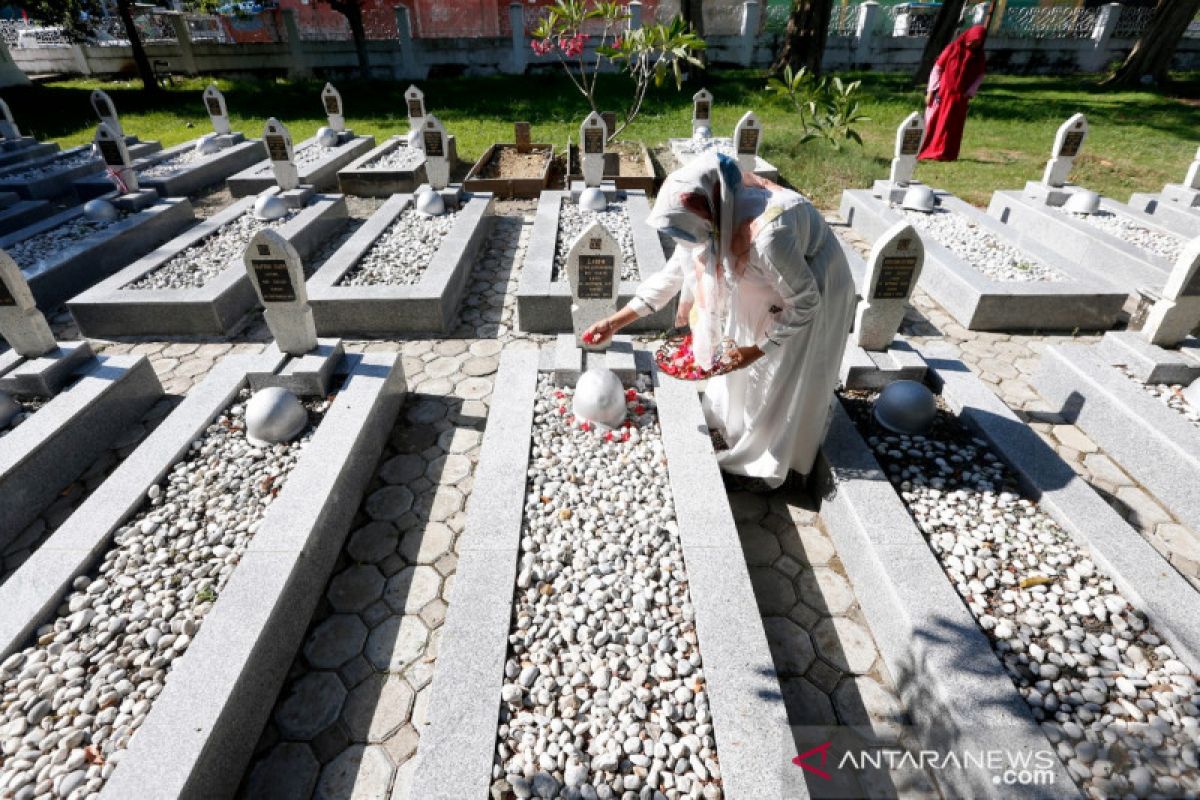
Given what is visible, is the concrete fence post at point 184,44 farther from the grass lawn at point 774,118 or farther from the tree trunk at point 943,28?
the tree trunk at point 943,28

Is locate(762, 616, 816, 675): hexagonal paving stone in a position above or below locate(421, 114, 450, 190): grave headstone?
below

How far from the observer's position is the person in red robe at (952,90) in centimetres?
1078

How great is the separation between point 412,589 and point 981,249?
8.04 m

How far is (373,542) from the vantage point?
4.21m

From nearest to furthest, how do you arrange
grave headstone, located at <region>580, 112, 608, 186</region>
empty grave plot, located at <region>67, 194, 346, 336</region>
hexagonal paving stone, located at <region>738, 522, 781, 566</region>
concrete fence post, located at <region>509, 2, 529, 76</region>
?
hexagonal paving stone, located at <region>738, 522, 781, 566</region>, empty grave plot, located at <region>67, 194, 346, 336</region>, grave headstone, located at <region>580, 112, 608, 186</region>, concrete fence post, located at <region>509, 2, 529, 76</region>

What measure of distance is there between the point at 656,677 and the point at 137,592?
288 cm

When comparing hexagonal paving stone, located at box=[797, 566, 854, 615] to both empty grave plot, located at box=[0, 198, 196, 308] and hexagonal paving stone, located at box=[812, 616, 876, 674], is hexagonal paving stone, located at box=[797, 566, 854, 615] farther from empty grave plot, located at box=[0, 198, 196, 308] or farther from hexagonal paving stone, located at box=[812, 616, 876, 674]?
empty grave plot, located at box=[0, 198, 196, 308]

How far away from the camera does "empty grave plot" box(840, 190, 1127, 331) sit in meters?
6.73

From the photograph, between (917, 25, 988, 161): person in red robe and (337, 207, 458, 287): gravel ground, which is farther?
(917, 25, 988, 161): person in red robe

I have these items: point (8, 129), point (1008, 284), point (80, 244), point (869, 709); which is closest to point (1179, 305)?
point (1008, 284)

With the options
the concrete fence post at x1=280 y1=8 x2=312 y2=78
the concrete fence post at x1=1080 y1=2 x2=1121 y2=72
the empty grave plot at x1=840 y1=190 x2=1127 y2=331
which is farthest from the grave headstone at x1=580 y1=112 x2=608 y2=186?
the concrete fence post at x1=1080 y1=2 x2=1121 y2=72

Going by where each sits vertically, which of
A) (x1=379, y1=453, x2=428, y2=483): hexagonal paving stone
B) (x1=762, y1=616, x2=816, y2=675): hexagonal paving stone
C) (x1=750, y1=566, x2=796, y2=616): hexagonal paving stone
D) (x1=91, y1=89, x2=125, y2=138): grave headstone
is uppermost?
(x1=91, y1=89, x2=125, y2=138): grave headstone

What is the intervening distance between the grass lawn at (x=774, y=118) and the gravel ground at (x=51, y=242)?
23.8 ft

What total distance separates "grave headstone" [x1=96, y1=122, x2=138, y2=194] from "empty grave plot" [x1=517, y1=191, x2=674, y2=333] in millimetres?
6363
